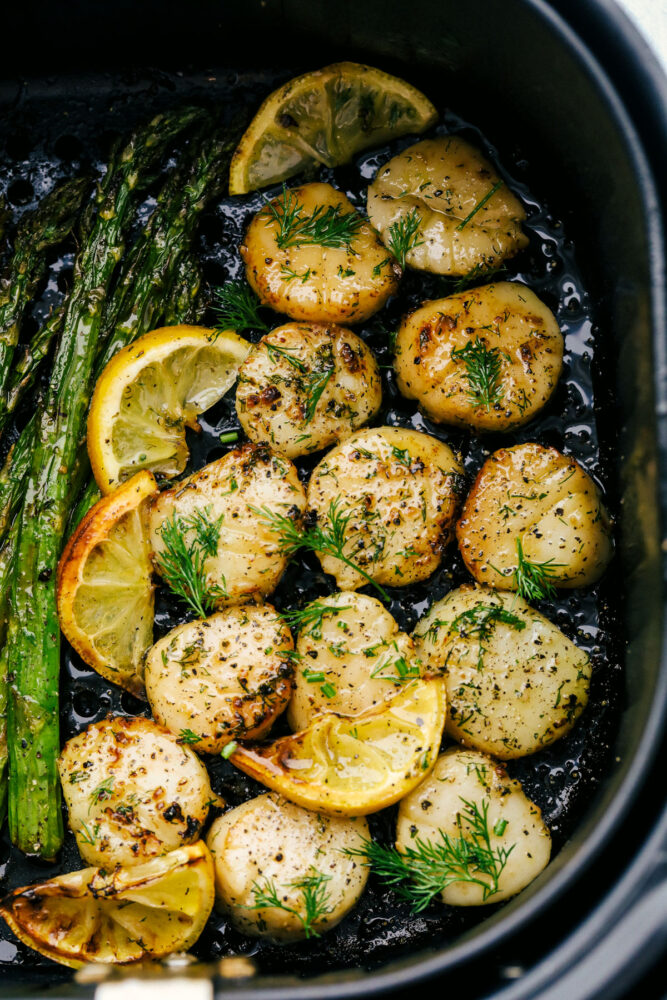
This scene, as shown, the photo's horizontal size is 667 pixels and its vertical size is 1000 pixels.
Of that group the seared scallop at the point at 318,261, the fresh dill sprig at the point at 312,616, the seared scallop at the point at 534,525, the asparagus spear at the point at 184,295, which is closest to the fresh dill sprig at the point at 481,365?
the seared scallop at the point at 534,525

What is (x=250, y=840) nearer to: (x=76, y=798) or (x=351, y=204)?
(x=76, y=798)

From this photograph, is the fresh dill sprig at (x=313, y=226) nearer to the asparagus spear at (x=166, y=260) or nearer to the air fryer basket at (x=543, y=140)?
the asparagus spear at (x=166, y=260)

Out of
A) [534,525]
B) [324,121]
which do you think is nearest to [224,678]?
[534,525]

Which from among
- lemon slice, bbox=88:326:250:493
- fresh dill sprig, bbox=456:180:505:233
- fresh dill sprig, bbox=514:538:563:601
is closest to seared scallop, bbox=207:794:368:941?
fresh dill sprig, bbox=514:538:563:601

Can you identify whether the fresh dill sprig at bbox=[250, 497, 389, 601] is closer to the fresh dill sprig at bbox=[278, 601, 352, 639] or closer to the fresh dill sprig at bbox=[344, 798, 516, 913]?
the fresh dill sprig at bbox=[278, 601, 352, 639]

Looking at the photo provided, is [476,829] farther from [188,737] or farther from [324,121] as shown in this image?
[324,121]

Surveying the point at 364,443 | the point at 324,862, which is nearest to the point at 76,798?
the point at 324,862
